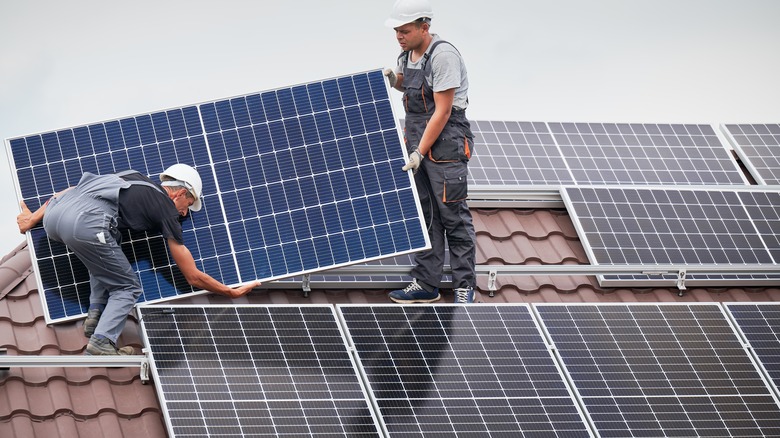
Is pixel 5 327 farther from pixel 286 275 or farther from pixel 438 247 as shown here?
pixel 438 247

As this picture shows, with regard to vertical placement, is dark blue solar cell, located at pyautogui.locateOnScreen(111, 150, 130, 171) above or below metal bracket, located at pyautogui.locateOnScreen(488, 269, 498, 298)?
above

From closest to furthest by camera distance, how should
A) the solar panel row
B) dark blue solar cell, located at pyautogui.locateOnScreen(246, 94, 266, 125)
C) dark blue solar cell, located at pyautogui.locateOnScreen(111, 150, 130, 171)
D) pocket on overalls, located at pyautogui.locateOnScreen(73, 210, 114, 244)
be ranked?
1. the solar panel row
2. pocket on overalls, located at pyautogui.locateOnScreen(73, 210, 114, 244)
3. dark blue solar cell, located at pyautogui.locateOnScreen(111, 150, 130, 171)
4. dark blue solar cell, located at pyautogui.locateOnScreen(246, 94, 266, 125)

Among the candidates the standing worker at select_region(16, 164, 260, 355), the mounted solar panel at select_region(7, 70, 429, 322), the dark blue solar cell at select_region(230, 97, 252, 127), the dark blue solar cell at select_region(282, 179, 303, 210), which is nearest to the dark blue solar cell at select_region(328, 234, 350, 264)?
the mounted solar panel at select_region(7, 70, 429, 322)

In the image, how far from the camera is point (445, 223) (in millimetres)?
13844

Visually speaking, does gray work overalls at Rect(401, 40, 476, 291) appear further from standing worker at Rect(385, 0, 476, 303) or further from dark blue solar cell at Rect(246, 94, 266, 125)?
dark blue solar cell at Rect(246, 94, 266, 125)

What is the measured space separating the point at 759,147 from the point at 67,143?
9.26 m

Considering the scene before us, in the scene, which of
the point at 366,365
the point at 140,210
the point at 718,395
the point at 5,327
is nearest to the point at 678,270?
the point at 718,395

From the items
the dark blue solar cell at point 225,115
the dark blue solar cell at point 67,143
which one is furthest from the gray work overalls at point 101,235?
the dark blue solar cell at point 225,115

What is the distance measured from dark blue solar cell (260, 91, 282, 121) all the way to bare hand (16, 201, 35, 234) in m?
2.60

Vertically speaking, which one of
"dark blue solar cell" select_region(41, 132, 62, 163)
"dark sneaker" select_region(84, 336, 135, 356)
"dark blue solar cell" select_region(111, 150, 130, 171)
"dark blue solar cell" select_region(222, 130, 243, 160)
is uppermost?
"dark blue solar cell" select_region(41, 132, 62, 163)

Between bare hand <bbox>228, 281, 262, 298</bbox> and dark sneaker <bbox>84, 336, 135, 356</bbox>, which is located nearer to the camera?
dark sneaker <bbox>84, 336, 135, 356</bbox>

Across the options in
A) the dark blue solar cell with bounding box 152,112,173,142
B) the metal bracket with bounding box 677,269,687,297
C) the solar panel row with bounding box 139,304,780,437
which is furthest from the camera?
the metal bracket with bounding box 677,269,687,297

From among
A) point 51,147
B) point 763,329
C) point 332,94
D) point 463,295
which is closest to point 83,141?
point 51,147

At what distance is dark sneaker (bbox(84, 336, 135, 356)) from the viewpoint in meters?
12.7
